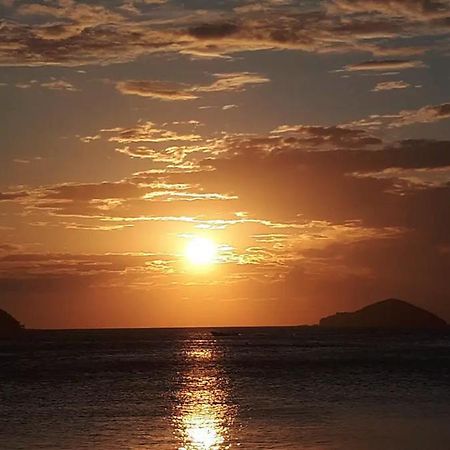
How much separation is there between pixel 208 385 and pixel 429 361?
44405mm

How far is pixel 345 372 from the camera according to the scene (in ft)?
274

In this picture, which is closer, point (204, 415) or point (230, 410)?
point (204, 415)

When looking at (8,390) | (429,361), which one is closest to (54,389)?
(8,390)

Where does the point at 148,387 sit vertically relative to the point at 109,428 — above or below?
below

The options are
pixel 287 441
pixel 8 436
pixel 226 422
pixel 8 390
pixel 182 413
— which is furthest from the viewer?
pixel 8 390

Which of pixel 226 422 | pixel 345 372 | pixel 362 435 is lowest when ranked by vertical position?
pixel 345 372

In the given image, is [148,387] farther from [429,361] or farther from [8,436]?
[429,361]

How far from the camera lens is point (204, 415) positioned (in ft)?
154

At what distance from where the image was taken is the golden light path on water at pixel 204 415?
36.1 meters

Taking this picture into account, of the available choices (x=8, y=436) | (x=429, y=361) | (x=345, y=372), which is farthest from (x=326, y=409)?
(x=429, y=361)

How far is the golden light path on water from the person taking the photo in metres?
36.1

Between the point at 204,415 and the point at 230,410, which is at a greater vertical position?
the point at 204,415

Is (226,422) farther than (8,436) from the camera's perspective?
Yes

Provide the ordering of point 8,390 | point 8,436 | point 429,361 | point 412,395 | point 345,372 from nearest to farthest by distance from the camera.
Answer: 1. point 8,436
2. point 412,395
3. point 8,390
4. point 345,372
5. point 429,361
